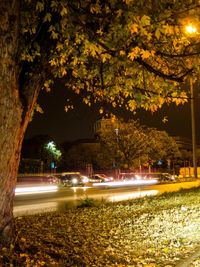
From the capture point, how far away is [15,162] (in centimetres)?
784

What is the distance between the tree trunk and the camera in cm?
751

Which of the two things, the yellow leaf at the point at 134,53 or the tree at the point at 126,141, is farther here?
the tree at the point at 126,141

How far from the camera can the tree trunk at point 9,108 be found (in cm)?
751

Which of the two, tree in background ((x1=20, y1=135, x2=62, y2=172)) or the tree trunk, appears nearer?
the tree trunk

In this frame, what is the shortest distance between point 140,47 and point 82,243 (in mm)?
3999

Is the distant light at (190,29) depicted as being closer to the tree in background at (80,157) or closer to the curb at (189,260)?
the curb at (189,260)

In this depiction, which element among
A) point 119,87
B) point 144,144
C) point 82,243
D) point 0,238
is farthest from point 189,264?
point 144,144

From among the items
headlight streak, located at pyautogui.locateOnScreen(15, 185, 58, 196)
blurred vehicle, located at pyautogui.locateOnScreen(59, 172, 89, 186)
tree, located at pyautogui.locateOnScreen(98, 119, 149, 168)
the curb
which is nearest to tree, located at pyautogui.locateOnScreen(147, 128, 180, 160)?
tree, located at pyautogui.locateOnScreen(98, 119, 149, 168)

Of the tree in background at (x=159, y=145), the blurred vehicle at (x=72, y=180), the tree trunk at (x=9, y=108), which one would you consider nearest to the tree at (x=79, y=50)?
the tree trunk at (x=9, y=108)

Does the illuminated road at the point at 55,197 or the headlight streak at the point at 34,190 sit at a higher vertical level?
the headlight streak at the point at 34,190

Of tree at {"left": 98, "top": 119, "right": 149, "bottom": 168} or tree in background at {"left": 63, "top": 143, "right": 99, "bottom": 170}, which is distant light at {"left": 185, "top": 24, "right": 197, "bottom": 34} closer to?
tree at {"left": 98, "top": 119, "right": 149, "bottom": 168}

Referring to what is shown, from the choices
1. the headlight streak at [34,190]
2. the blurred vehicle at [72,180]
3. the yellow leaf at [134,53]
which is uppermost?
the yellow leaf at [134,53]

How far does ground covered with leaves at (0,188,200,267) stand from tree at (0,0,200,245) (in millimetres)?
756

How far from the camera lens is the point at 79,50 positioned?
9.41 metres
